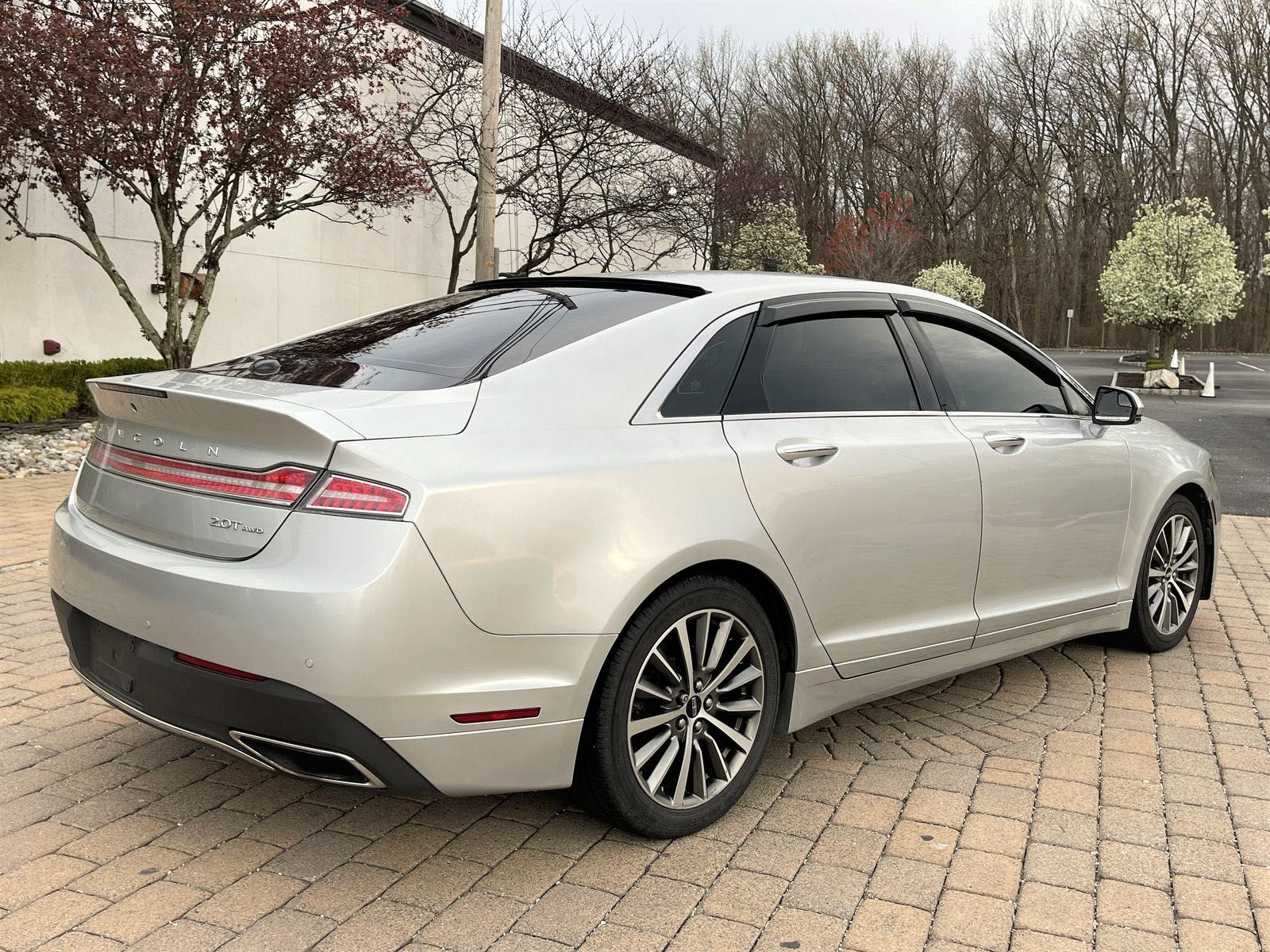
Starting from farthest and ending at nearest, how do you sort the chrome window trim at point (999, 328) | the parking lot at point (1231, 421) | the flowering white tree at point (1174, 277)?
the flowering white tree at point (1174, 277) < the parking lot at point (1231, 421) < the chrome window trim at point (999, 328)

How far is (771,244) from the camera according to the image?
111 feet

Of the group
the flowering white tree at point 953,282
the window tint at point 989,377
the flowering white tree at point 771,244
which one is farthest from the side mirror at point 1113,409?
the flowering white tree at point 953,282

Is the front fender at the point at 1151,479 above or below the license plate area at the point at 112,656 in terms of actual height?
above

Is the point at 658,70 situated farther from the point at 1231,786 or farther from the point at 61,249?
the point at 1231,786

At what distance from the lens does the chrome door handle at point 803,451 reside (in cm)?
334

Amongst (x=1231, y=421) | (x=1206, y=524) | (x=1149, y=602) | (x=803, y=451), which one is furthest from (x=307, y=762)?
→ (x=1231, y=421)

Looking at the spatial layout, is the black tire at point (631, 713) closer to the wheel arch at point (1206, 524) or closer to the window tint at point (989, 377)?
the window tint at point (989, 377)

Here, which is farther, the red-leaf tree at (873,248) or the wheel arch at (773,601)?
the red-leaf tree at (873,248)

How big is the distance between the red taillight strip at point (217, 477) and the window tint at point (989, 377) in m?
2.40

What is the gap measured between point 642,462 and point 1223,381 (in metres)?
32.7

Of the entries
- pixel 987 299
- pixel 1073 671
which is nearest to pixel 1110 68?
pixel 987 299

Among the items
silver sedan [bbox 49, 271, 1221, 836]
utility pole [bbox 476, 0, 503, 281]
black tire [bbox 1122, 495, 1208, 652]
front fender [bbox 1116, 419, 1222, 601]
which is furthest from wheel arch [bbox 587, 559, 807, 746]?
utility pole [bbox 476, 0, 503, 281]

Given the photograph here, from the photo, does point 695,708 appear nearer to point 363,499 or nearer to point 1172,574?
point 363,499

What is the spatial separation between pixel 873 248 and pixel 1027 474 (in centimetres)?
3894
